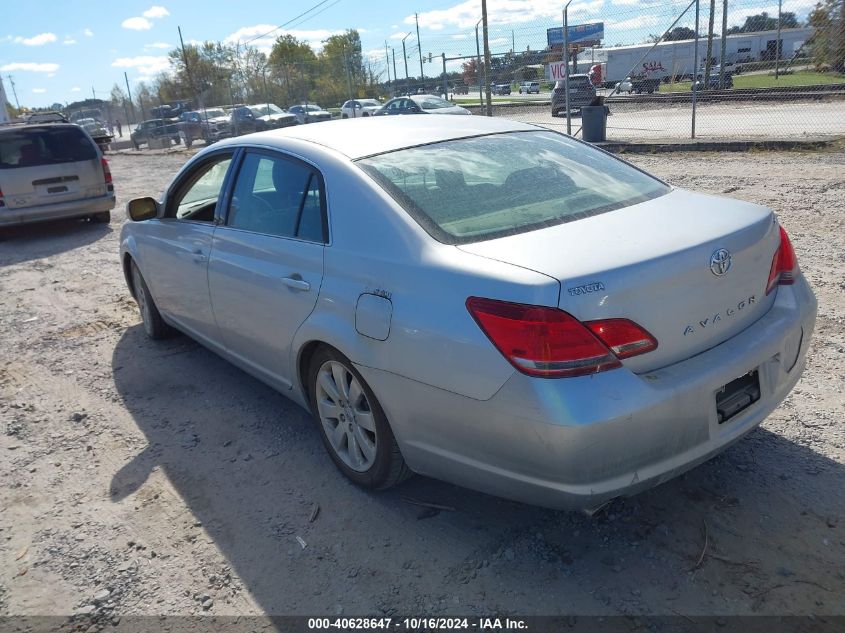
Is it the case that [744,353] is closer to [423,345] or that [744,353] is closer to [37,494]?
[423,345]

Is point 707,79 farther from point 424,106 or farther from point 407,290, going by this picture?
point 407,290

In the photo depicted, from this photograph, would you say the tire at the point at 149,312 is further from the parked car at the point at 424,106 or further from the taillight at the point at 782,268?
the parked car at the point at 424,106

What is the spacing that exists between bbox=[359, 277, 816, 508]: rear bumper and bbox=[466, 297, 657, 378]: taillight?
46mm

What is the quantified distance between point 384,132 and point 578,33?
14.5m

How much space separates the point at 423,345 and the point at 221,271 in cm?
186

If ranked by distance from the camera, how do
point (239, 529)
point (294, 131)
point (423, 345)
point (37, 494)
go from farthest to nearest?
point (294, 131)
point (37, 494)
point (239, 529)
point (423, 345)

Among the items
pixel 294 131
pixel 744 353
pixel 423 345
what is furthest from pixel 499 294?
pixel 294 131

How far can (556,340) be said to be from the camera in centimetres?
233

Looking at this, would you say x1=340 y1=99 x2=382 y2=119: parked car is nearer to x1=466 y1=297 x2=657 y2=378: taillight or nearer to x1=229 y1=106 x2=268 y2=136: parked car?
x1=229 y1=106 x2=268 y2=136: parked car

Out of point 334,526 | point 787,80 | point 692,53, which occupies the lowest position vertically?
point 334,526

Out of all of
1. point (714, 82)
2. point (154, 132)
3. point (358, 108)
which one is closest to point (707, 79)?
point (714, 82)

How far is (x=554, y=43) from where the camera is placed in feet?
58.0

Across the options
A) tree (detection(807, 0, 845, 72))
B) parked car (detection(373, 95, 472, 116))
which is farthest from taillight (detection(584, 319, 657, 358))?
parked car (detection(373, 95, 472, 116))

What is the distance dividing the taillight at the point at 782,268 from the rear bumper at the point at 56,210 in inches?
424
